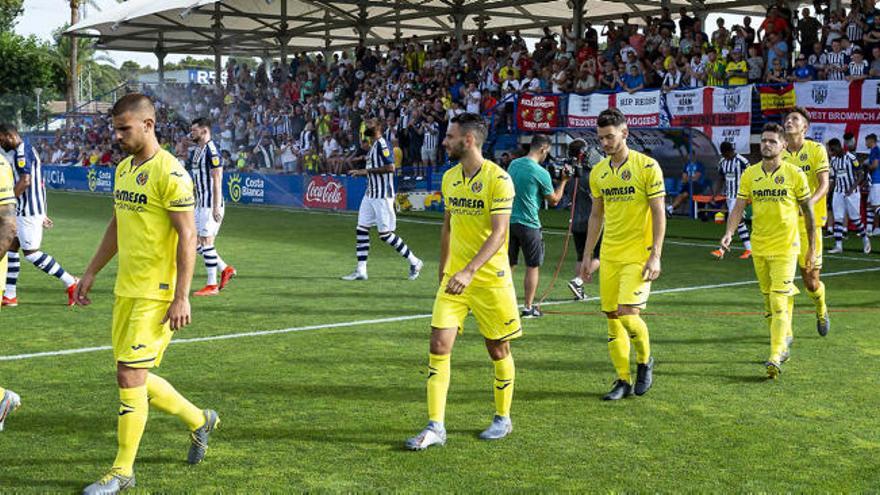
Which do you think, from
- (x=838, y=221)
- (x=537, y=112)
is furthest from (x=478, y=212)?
(x=537, y=112)

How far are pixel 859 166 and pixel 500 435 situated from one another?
53.2 feet

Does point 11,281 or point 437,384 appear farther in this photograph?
point 11,281

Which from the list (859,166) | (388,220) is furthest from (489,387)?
(859,166)

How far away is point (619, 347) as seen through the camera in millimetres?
7391

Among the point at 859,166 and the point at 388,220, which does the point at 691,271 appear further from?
the point at 859,166

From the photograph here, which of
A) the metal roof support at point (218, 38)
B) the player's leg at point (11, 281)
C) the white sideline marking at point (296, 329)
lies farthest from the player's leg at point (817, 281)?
the metal roof support at point (218, 38)

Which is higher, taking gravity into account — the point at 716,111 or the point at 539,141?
the point at 716,111

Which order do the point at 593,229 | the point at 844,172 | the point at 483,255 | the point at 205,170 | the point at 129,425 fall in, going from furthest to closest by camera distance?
1. the point at 844,172
2. the point at 205,170
3. the point at 593,229
4. the point at 483,255
5. the point at 129,425

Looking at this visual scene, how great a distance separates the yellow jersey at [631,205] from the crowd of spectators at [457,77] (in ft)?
44.6

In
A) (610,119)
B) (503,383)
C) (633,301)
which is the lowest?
(503,383)

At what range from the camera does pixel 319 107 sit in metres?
35.4

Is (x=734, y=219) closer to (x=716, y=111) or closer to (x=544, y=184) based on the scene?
(x=544, y=184)

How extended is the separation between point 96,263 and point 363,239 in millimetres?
8354

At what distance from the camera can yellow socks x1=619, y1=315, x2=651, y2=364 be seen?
7191 mm
